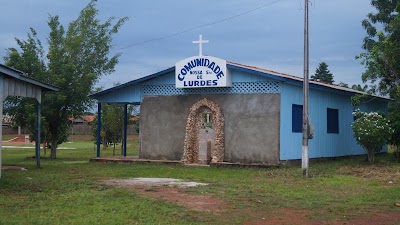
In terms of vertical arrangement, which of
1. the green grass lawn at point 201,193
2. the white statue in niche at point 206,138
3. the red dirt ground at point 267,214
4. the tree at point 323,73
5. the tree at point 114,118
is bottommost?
the red dirt ground at point 267,214

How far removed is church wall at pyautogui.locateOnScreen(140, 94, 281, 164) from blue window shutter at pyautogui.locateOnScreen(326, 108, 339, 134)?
176 inches

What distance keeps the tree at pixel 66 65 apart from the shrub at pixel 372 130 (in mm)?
13099

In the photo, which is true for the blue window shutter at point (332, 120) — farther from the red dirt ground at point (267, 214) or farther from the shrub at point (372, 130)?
the red dirt ground at point (267, 214)

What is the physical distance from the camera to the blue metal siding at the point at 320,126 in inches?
809

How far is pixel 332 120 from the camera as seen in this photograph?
2431 cm

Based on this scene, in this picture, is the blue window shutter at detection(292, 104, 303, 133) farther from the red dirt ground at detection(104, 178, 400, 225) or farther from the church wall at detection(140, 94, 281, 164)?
the red dirt ground at detection(104, 178, 400, 225)

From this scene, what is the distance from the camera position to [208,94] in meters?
21.9

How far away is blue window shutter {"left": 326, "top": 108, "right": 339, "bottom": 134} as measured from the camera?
23891mm

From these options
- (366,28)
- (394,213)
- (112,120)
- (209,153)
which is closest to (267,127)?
(209,153)

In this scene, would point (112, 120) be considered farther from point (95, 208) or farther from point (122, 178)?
point (95, 208)

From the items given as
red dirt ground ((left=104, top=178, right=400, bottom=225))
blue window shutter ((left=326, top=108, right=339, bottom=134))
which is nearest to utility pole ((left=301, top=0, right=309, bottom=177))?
red dirt ground ((left=104, top=178, right=400, bottom=225))

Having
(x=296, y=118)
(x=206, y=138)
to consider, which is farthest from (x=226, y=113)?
(x=296, y=118)

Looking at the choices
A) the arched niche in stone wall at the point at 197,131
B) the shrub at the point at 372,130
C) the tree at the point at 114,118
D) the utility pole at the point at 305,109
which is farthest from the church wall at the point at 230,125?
the tree at the point at 114,118

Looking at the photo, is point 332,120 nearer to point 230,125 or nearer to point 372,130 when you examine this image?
point 372,130
